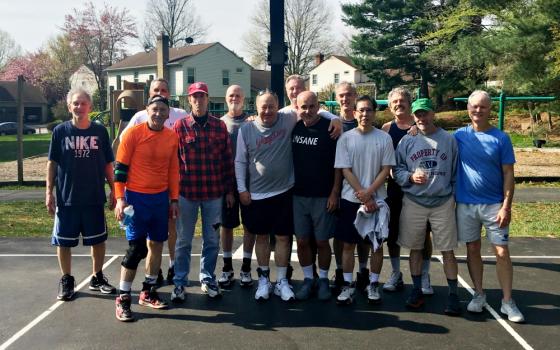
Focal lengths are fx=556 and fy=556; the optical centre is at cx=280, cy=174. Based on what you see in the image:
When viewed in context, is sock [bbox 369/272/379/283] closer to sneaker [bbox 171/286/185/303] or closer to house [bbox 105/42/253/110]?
sneaker [bbox 171/286/185/303]

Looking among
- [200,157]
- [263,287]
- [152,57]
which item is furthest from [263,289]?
[152,57]

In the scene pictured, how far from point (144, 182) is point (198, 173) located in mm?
546

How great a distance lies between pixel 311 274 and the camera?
18.5ft

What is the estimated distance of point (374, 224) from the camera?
5148 mm

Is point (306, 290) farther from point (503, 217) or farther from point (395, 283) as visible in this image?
point (503, 217)

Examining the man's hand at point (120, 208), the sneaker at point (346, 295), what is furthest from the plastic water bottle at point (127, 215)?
Answer: the sneaker at point (346, 295)

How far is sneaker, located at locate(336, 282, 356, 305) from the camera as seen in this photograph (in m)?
5.31

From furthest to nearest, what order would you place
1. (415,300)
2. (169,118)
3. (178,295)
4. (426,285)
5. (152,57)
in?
(152,57), (169,118), (426,285), (178,295), (415,300)

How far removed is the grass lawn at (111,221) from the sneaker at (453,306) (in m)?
3.81

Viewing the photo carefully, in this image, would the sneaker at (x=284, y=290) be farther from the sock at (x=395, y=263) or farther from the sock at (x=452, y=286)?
the sock at (x=452, y=286)

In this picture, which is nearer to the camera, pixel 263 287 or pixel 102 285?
pixel 263 287

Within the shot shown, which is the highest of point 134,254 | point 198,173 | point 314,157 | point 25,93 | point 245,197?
point 25,93

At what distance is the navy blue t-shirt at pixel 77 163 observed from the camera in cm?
532

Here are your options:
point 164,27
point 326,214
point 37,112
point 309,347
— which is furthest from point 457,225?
point 37,112
